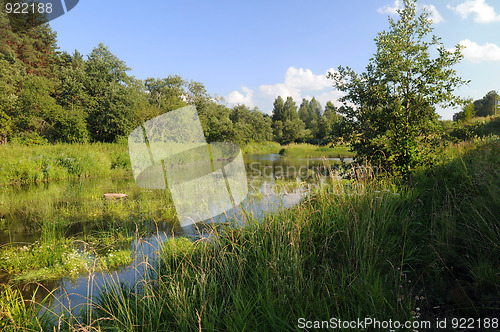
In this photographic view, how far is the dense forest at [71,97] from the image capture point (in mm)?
22250

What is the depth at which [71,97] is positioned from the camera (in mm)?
26875

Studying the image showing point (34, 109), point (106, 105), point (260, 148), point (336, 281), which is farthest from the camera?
point (260, 148)

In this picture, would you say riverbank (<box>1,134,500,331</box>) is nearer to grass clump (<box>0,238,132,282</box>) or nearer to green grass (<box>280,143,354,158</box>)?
grass clump (<box>0,238,132,282</box>)

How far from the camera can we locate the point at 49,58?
108 feet

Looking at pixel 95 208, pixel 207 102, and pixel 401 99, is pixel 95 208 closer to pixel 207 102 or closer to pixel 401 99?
pixel 401 99

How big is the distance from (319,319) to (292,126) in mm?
53697

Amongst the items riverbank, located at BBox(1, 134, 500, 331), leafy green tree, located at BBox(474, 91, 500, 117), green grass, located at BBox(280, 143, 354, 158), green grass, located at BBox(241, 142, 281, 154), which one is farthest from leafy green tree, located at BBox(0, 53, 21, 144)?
leafy green tree, located at BBox(474, 91, 500, 117)

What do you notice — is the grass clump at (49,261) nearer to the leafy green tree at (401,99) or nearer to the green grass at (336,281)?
the green grass at (336,281)

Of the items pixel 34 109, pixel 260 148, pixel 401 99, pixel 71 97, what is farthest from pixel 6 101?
pixel 260 148

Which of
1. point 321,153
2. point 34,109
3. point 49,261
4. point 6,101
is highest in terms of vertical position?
point 6,101

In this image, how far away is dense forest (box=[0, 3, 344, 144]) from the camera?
22.2 metres

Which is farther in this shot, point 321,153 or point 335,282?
point 321,153

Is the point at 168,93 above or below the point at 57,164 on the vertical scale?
above

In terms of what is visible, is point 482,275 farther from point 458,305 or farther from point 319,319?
point 319,319
